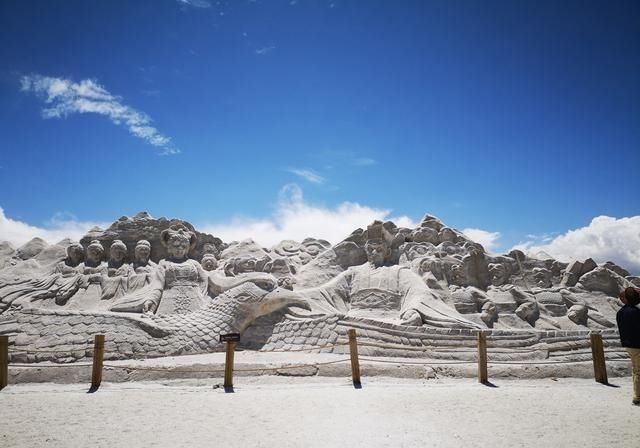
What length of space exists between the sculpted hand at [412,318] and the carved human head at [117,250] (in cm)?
666

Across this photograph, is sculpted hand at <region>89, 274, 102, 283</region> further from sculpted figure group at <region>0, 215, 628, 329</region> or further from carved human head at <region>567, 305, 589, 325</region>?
carved human head at <region>567, 305, 589, 325</region>

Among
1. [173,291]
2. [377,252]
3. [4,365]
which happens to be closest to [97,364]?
[4,365]

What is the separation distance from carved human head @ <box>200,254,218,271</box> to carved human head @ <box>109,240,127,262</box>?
6.05ft

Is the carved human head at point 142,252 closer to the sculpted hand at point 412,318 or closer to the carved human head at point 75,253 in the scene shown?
the carved human head at point 75,253

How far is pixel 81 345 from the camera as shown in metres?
6.97

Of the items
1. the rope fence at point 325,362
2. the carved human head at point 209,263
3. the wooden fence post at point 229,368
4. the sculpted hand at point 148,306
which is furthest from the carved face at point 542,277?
the sculpted hand at point 148,306

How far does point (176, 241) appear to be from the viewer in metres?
10.3

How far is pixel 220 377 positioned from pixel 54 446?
120 inches

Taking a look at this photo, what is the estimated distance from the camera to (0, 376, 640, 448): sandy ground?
12.8 feet

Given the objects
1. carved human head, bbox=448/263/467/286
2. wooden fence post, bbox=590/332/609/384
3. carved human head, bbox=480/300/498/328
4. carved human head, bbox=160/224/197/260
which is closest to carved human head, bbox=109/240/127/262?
carved human head, bbox=160/224/197/260

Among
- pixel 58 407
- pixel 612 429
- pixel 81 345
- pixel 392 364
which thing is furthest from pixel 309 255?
pixel 612 429

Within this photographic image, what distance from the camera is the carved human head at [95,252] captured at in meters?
10.0

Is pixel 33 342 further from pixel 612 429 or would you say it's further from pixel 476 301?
pixel 476 301

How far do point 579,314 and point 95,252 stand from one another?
11.3 metres
